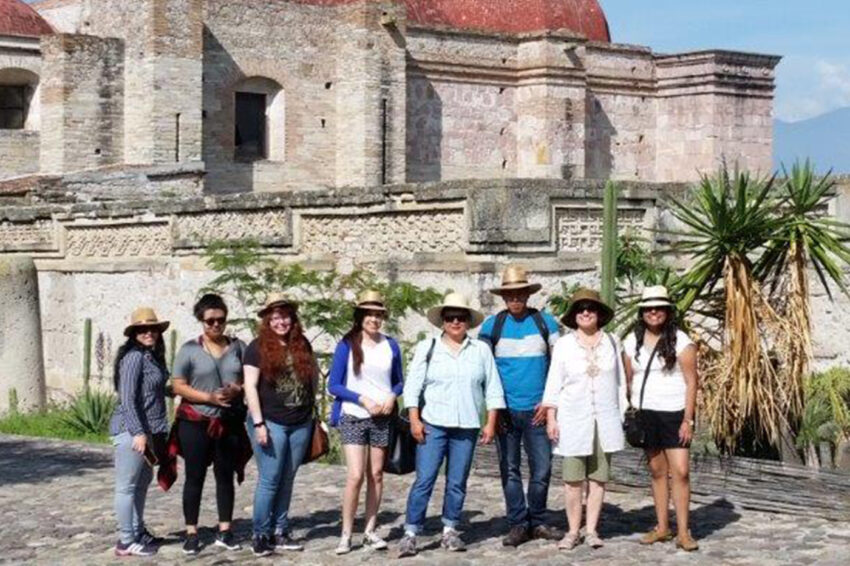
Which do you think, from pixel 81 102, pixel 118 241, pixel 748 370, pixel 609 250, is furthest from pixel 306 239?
pixel 81 102

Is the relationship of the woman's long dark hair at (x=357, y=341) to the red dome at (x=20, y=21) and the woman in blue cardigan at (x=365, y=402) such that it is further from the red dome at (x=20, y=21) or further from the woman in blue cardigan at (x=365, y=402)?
the red dome at (x=20, y=21)

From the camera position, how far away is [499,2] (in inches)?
1592

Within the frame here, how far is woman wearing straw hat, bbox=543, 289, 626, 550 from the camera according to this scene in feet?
33.6

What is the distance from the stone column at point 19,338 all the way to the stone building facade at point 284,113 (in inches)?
65.1

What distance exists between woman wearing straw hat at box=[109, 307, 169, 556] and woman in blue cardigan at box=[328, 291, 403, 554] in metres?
1.07

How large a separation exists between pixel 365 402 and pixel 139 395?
1.36m

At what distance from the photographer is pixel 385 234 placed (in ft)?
53.8

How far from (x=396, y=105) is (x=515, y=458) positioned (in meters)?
26.4

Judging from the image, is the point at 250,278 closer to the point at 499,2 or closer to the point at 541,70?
the point at 541,70

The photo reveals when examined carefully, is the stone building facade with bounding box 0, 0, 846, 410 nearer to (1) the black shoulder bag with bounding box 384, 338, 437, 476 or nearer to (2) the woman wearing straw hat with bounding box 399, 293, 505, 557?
(1) the black shoulder bag with bounding box 384, 338, 437, 476

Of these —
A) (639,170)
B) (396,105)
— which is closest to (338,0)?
(396,105)

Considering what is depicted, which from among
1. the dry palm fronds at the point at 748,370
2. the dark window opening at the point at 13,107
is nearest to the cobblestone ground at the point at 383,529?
the dry palm fronds at the point at 748,370

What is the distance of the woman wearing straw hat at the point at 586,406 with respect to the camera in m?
10.2

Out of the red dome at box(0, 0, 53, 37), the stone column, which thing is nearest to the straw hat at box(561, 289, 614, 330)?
the stone column
